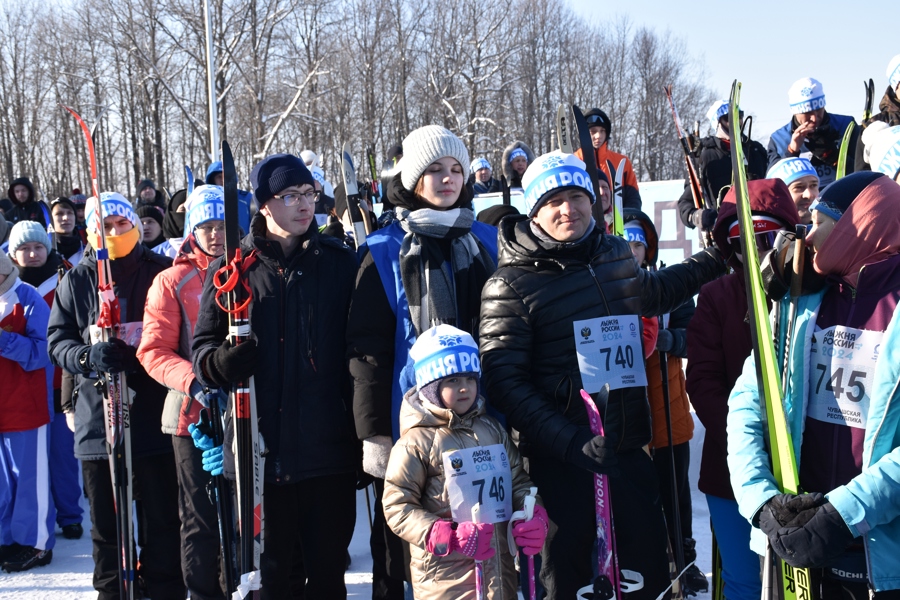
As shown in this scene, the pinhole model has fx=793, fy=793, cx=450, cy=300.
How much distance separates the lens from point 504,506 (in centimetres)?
286

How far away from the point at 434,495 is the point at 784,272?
4.74 feet

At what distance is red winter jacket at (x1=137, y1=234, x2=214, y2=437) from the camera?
3639mm

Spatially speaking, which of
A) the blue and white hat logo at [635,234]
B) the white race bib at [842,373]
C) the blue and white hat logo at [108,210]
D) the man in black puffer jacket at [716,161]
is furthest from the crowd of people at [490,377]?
the man in black puffer jacket at [716,161]

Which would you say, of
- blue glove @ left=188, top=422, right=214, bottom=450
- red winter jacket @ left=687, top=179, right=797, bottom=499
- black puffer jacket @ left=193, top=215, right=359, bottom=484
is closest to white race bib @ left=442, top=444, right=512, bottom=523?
black puffer jacket @ left=193, top=215, right=359, bottom=484

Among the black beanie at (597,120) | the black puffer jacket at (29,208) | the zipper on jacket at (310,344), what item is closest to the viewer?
the zipper on jacket at (310,344)

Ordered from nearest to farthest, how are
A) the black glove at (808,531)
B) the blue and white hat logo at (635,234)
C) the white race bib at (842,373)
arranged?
the black glove at (808,531) < the white race bib at (842,373) < the blue and white hat logo at (635,234)

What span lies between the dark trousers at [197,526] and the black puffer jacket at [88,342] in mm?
460

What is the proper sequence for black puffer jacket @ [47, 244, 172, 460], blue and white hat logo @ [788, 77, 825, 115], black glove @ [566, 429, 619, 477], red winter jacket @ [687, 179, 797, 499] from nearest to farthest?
1. black glove @ [566, 429, 619, 477]
2. red winter jacket @ [687, 179, 797, 499]
3. black puffer jacket @ [47, 244, 172, 460]
4. blue and white hat logo @ [788, 77, 825, 115]

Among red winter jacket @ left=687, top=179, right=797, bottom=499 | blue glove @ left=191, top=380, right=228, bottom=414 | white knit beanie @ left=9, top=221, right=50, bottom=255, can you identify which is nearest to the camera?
red winter jacket @ left=687, top=179, right=797, bottom=499

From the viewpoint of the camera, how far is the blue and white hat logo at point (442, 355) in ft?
9.25

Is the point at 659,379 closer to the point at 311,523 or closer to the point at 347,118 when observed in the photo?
the point at 311,523

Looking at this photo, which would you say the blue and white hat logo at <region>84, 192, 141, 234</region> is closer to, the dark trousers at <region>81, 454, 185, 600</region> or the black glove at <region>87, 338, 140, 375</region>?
the black glove at <region>87, 338, 140, 375</region>

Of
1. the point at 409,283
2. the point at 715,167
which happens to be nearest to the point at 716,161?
the point at 715,167

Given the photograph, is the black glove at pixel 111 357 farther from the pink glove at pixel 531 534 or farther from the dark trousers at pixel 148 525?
the pink glove at pixel 531 534
